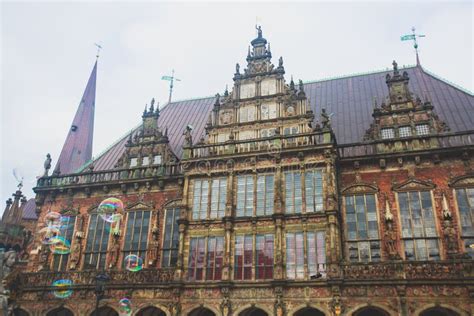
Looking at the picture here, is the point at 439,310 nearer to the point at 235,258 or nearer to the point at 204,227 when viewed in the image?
the point at 235,258

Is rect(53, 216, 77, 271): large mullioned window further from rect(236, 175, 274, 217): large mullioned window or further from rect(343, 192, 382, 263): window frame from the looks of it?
rect(343, 192, 382, 263): window frame

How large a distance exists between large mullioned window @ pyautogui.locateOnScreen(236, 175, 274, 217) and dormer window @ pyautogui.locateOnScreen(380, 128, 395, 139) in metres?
6.33

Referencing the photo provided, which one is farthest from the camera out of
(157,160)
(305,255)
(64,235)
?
(157,160)

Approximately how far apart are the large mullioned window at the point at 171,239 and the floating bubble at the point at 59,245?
5986 mm

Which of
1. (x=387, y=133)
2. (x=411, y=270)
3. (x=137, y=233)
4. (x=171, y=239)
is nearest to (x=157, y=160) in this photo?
(x=137, y=233)

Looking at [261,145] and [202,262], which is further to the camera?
[261,145]

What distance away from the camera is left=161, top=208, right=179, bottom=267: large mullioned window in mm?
23031

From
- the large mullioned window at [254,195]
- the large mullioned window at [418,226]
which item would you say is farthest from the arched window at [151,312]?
the large mullioned window at [418,226]

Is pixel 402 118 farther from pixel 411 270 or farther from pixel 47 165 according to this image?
pixel 47 165

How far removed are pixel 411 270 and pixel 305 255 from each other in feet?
14.4

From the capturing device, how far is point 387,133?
22.9 metres

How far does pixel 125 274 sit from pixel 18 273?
5.93 metres

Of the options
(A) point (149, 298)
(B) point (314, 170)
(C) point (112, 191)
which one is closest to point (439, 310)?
(B) point (314, 170)

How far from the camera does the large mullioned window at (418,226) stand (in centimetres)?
1964
